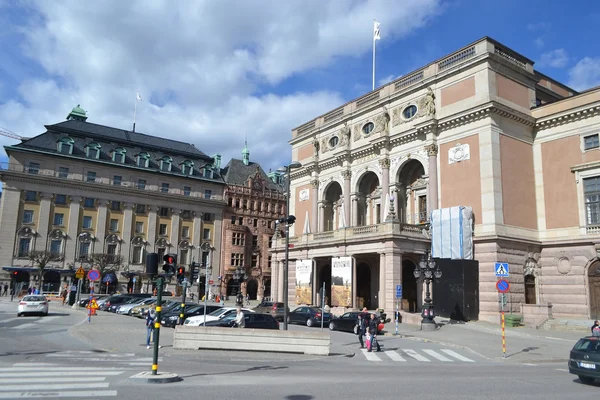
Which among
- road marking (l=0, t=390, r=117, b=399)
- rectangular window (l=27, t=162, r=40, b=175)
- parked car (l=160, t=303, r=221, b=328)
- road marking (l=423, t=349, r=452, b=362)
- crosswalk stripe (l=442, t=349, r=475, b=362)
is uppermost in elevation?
rectangular window (l=27, t=162, r=40, b=175)

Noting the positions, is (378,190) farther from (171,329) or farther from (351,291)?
(171,329)

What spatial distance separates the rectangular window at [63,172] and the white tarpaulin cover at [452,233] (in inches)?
2079

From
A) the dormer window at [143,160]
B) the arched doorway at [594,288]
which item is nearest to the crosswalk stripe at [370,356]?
the arched doorway at [594,288]

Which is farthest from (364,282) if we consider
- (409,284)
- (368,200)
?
(368,200)

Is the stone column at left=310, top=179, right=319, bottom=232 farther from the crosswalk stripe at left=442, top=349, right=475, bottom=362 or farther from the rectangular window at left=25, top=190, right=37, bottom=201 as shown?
the rectangular window at left=25, top=190, right=37, bottom=201

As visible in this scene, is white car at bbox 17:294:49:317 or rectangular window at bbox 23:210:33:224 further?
rectangular window at bbox 23:210:33:224

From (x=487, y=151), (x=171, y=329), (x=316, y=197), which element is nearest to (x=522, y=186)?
(x=487, y=151)

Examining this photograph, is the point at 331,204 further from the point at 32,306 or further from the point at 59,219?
the point at 59,219

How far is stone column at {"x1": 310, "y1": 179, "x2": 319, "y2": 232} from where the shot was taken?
→ 5484 cm

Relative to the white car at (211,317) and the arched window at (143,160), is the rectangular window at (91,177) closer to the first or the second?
the arched window at (143,160)

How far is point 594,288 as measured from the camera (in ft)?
116

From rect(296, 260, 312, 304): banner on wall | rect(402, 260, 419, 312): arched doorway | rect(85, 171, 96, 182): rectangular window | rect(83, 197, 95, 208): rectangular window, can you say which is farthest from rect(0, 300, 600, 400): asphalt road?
rect(85, 171, 96, 182): rectangular window

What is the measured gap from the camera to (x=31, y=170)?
68.0 m

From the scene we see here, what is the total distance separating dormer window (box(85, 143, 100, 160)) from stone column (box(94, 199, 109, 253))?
6.72 m
